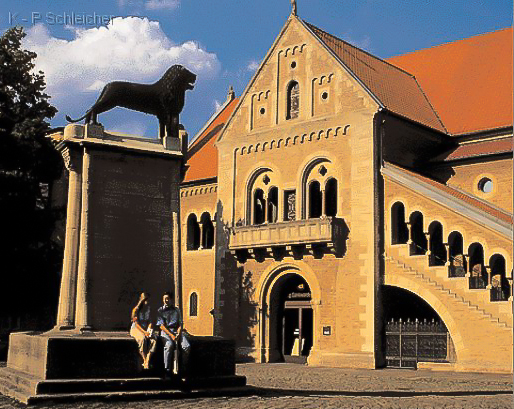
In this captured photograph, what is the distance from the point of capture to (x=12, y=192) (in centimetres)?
2845

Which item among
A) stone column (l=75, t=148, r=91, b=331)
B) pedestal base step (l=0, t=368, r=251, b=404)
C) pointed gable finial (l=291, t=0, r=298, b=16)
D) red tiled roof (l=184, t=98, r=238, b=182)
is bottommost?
pedestal base step (l=0, t=368, r=251, b=404)

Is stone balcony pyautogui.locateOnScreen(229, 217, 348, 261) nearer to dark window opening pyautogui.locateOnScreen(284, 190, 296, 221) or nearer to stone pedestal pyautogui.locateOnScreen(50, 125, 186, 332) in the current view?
dark window opening pyautogui.locateOnScreen(284, 190, 296, 221)

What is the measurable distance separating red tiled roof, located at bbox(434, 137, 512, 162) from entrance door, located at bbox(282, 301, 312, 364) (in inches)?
328

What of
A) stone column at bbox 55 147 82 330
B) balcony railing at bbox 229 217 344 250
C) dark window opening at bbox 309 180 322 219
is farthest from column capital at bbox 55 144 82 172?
dark window opening at bbox 309 180 322 219

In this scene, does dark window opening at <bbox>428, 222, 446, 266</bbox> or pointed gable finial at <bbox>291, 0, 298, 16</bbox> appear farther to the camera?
pointed gable finial at <bbox>291, 0, 298, 16</bbox>

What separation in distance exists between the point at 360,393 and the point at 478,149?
15.9 metres

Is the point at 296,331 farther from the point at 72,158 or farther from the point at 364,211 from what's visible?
the point at 72,158

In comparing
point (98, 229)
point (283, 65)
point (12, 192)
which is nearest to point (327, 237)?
point (283, 65)

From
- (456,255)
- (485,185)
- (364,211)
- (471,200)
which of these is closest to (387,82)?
(485,185)

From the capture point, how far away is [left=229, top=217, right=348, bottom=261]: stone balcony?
27.4 m

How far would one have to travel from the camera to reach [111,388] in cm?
1220

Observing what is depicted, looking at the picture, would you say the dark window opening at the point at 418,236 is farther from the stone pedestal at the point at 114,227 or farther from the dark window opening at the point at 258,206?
the stone pedestal at the point at 114,227

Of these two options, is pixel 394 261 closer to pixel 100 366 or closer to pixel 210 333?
pixel 210 333

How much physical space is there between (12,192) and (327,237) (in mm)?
12450
